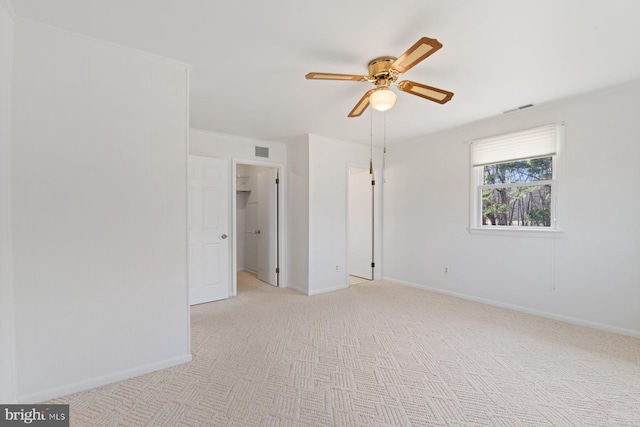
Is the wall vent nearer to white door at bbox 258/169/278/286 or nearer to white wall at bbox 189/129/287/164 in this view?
white wall at bbox 189/129/287/164

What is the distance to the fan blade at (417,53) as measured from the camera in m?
1.56

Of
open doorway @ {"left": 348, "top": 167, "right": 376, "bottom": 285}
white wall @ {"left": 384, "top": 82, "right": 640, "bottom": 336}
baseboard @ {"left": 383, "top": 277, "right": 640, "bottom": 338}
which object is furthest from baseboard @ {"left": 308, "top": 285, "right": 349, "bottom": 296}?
white wall @ {"left": 384, "top": 82, "right": 640, "bottom": 336}

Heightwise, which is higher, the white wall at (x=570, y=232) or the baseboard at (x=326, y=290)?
the white wall at (x=570, y=232)

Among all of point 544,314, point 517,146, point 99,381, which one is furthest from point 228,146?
point 544,314

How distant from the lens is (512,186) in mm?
3541

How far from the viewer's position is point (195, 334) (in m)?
2.80

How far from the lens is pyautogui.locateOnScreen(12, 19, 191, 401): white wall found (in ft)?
5.71

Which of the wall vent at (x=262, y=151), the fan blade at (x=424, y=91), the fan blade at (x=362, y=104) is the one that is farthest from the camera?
the wall vent at (x=262, y=151)

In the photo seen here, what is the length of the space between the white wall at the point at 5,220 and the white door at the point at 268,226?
3.23 m

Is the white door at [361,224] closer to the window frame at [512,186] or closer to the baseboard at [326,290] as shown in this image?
the baseboard at [326,290]

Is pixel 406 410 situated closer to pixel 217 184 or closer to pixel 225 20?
pixel 225 20

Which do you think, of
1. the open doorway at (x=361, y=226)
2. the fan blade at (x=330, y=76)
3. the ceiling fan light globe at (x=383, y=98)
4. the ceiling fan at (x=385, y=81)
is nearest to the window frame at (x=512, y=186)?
the open doorway at (x=361, y=226)

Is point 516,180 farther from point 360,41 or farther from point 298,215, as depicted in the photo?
point 298,215

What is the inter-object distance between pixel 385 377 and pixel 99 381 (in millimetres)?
2056
